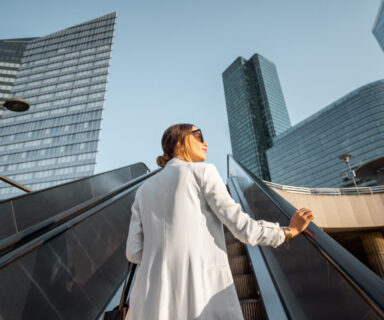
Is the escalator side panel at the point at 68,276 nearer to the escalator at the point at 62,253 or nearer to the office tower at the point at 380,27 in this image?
the escalator at the point at 62,253

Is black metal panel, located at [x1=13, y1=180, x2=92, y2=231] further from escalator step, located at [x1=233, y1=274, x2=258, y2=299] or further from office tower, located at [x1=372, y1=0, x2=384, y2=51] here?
office tower, located at [x1=372, y1=0, x2=384, y2=51]

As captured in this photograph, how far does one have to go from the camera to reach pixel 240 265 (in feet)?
10.3

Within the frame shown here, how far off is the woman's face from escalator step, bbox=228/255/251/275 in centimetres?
231

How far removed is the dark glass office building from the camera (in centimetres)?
7638

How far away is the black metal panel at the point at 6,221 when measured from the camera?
317 cm

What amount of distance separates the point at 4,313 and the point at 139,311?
1495mm

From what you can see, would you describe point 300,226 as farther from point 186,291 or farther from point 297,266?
point 297,266

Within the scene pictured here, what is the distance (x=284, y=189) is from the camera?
38.2ft

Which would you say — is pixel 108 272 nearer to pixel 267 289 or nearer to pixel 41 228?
pixel 41 228

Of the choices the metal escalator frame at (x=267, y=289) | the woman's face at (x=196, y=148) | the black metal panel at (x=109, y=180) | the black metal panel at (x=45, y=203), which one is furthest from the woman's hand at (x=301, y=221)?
the black metal panel at (x=109, y=180)

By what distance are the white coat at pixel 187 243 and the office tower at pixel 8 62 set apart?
101 meters

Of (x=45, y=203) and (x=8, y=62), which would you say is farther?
(x=8, y=62)

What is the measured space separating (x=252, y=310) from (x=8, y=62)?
11219 centimetres

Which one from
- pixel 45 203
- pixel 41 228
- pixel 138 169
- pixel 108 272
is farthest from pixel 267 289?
pixel 138 169
